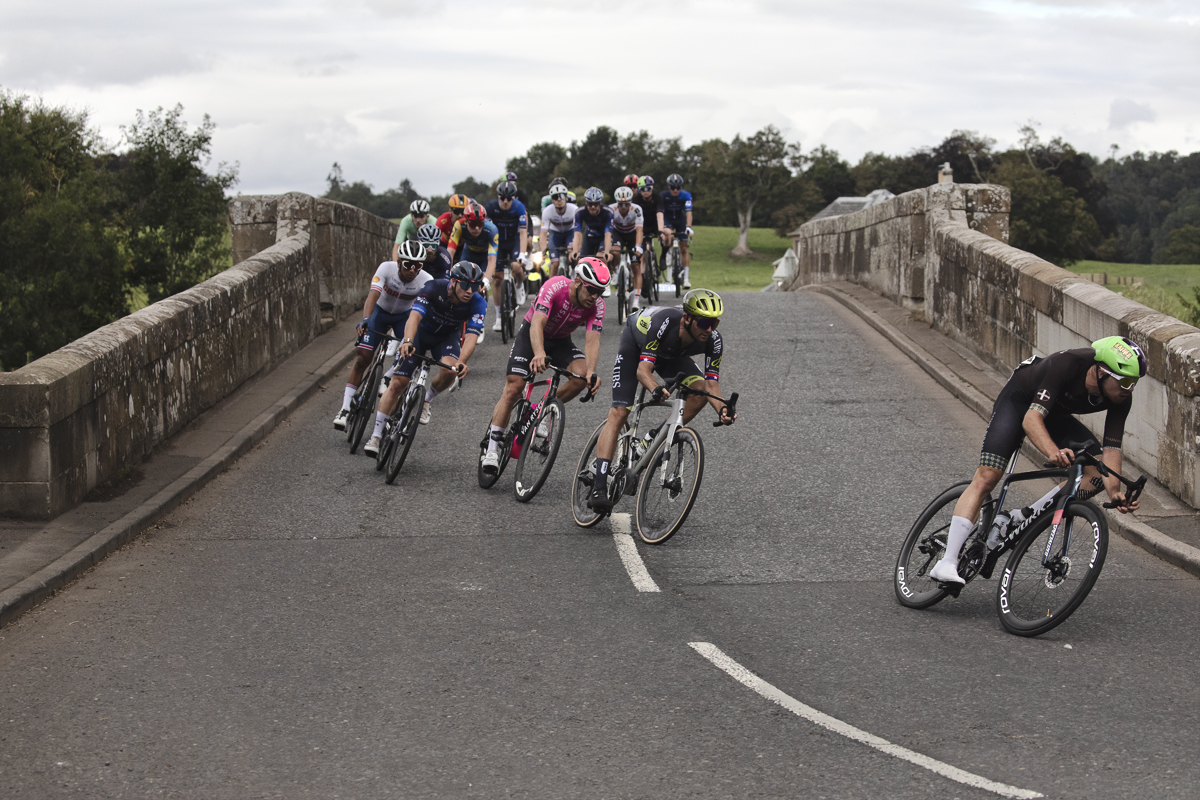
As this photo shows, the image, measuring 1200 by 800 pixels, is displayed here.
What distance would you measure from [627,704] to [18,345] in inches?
1919

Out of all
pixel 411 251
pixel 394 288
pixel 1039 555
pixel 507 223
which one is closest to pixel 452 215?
pixel 507 223

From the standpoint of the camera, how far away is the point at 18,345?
4859 cm

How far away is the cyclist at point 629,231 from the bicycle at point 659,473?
31.8 ft

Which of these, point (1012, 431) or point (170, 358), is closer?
point (1012, 431)

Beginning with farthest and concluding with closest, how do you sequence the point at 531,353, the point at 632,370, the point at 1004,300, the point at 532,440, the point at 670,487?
the point at 1004,300 < the point at 531,353 < the point at 532,440 < the point at 632,370 < the point at 670,487

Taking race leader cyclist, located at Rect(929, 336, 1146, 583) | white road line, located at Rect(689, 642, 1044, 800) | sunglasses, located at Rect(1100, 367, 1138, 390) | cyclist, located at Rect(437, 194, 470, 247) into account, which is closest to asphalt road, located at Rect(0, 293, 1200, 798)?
white road line, located at Rect(689, 642, 1044, 800)

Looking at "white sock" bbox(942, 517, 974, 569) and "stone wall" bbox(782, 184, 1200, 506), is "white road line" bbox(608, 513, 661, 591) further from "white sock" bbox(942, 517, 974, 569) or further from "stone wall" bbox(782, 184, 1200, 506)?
"stone wall" bbox(782, 184, 1200, 506)

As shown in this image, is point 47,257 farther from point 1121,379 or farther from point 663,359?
point 1121,379

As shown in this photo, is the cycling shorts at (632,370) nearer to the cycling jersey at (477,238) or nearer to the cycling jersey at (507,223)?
the cycling jersey at (477,238)

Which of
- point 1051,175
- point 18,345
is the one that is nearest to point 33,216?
point 18,345

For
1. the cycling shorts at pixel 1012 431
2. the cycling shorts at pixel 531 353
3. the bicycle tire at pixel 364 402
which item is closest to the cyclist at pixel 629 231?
the bicycle tire at pixel 364 402

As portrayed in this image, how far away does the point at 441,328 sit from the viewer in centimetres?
1098

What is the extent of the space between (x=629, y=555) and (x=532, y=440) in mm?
1727

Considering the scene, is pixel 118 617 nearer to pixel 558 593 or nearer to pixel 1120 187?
pixel 558 593
